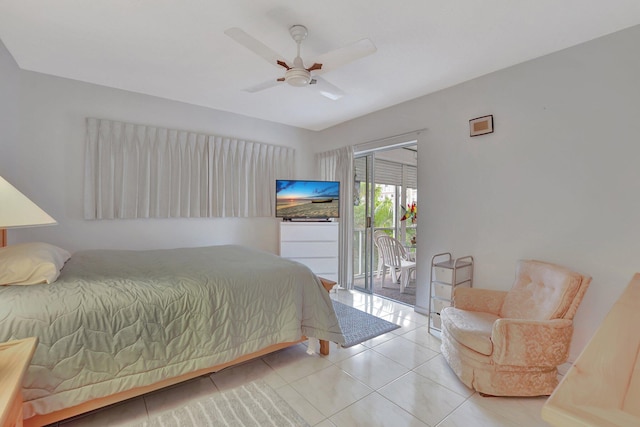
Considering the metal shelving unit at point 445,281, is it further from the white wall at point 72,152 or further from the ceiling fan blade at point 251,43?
the white wall at point 72,152

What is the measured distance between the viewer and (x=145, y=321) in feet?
5.31

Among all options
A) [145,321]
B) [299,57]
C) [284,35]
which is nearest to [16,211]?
[145,321]

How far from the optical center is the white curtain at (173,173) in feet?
10.4

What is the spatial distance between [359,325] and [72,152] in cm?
355

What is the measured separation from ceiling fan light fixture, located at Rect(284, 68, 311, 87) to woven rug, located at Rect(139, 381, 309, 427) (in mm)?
2158

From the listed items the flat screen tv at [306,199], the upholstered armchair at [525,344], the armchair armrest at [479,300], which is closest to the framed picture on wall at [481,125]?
the upholstered armchair at [525,344]

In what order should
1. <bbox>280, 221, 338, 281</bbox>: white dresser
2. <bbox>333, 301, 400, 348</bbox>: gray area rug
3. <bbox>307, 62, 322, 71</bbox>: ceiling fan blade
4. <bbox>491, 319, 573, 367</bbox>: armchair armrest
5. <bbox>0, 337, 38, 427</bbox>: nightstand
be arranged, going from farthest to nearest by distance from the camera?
<bbox>280, 221, 338, 281</bbox>: white dresser < <bbox>333, 301, 400, 348</bbox>: gray area rug < <bbox>307, 62, 322, 71</bbox>: ceiling fan blade < <bbox>491, 319, 573, 367</bbox>: armchair armrest < <bbox>0, 337, 38, 427</bbox>: nightstand

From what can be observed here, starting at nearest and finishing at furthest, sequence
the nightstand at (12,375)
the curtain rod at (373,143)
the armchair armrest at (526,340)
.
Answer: the nightstand at (12,375) → the armchair armrest at (526,340) → the curtain rod at (373,143)

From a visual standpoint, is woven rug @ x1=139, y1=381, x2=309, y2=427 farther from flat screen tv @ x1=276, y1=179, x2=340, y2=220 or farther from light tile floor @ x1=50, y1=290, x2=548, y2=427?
flat screen tv @ x1=276, y1=179, x2=340, y2=220

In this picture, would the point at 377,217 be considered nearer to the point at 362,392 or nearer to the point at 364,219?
the point at 364,219

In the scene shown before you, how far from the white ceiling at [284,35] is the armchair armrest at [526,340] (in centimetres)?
204

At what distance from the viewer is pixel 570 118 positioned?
231 cm

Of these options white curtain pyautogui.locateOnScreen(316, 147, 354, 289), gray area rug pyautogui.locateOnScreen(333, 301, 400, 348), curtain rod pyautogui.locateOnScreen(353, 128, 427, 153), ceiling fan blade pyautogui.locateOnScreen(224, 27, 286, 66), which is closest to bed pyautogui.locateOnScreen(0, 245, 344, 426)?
gray area rug pyautogui.locateOnScreen(333, 301, 400, 348)

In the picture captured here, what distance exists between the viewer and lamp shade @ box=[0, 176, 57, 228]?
0.93m
